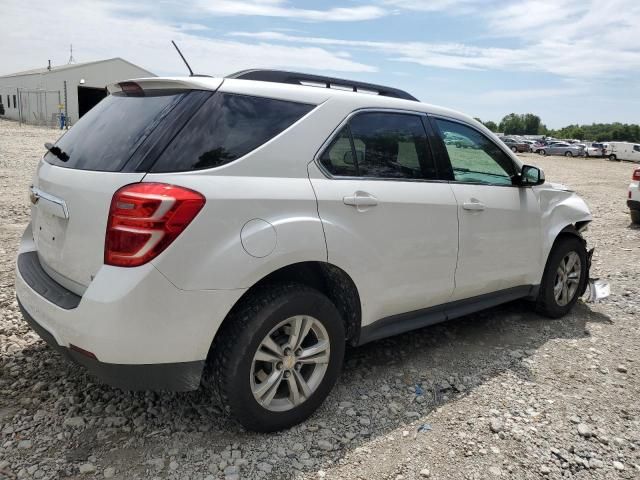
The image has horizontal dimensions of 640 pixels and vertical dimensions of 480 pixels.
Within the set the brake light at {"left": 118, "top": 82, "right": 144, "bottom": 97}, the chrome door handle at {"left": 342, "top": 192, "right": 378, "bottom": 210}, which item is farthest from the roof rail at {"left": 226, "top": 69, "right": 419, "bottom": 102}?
the chrome door handle at {"left": 342, "top": 192, "right": 378, "bottom": 210}

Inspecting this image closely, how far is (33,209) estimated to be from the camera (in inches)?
121

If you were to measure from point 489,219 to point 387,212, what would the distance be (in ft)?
3.60

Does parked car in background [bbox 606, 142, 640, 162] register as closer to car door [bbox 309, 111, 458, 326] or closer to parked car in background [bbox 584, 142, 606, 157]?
Result: parked car in background [bbox 584, 142, 606, 157]

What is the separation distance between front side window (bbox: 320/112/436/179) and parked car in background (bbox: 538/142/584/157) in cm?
5379

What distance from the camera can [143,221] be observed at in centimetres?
230

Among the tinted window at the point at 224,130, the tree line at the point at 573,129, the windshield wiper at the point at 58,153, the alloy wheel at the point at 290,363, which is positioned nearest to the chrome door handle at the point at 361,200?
the tinted window at the point at 224,130

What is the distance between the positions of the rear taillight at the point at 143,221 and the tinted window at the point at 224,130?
151 mm

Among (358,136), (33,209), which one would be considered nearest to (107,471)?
(33,209)

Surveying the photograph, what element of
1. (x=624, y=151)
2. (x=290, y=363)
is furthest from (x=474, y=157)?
(x=624, y=151)

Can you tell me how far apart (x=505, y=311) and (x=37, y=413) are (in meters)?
3.93

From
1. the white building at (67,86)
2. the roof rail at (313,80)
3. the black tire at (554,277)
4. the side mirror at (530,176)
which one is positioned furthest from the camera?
the white building at (67,86)

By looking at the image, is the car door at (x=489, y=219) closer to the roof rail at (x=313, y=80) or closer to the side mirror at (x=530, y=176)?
the side mirror at (x=530, y=176)

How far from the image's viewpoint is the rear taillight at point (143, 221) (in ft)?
7.55

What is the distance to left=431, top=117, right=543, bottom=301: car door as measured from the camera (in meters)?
3.72
